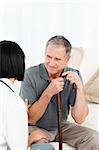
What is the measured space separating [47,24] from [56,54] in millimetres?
164

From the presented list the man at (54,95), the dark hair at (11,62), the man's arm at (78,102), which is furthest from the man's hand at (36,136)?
the dark hair at (11,62)

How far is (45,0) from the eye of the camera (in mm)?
1286

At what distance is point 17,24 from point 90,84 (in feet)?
1.38

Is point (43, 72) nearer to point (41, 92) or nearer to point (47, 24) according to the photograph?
point (41, 92)

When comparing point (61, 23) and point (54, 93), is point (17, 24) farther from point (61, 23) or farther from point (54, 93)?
point (54, 93)

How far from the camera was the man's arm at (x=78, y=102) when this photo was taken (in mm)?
1207

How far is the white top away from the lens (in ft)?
3.22

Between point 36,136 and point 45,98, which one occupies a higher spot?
point 45,98

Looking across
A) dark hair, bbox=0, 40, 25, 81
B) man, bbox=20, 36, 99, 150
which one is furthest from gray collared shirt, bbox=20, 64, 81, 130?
dark hair, bbox=0, 40, 25, 81

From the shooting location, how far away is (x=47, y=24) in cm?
129

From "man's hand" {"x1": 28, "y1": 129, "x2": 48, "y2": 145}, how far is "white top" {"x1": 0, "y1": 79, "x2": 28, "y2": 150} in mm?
152

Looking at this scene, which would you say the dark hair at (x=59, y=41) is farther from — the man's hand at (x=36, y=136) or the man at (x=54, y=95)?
the man's hand at (x=36, y=136)

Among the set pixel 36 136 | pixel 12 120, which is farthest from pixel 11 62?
pixel 36 136

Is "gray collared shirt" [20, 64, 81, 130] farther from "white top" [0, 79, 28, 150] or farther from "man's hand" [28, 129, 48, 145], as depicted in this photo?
"white top" [0, 79, 28, 150]
